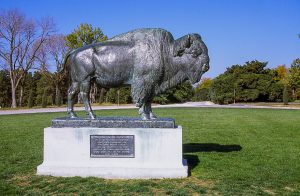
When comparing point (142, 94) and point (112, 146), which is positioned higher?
point (142, 94)

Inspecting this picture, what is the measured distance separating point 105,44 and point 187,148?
13.7ft

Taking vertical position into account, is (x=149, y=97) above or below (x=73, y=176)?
above

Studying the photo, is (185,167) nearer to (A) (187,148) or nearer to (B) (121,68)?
(B) (121,68)

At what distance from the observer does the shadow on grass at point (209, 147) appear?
30.4ft

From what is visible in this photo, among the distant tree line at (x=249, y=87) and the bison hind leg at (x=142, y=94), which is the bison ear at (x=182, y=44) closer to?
the bison hind leg at (x=142, y=94)

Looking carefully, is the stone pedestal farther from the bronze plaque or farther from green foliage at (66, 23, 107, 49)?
green foliage at (66, 23, 107, 49)

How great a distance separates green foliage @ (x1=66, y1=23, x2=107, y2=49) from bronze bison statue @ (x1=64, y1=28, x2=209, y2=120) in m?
37.4

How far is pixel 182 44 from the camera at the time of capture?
6.33m

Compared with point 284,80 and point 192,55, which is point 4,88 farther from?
point 192,55

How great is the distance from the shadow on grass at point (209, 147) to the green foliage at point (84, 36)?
114 ft

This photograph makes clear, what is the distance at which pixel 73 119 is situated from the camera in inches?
251

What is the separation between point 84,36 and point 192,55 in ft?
129

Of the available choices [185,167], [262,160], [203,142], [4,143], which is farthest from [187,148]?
[4,143]

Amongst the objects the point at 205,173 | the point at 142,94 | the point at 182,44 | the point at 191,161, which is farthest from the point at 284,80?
the point at 142,94
